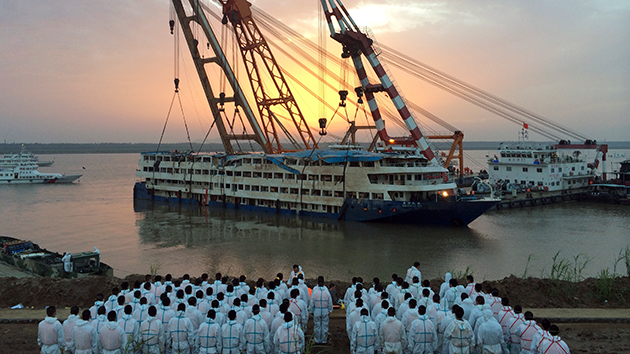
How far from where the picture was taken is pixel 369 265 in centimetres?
1898

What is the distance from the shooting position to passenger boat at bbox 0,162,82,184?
60.9 metres

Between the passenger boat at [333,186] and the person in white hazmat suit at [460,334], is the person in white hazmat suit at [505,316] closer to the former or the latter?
the person in white hazmat suit at [460,334]

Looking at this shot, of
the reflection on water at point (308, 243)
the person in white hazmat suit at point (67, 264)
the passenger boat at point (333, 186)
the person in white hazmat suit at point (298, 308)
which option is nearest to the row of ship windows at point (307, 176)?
the passenger boat at point (333, 186)

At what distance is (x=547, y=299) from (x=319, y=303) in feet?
19.9

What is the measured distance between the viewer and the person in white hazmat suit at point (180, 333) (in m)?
7.15

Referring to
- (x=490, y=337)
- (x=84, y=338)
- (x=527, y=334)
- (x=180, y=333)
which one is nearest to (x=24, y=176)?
(x=84, y=338)

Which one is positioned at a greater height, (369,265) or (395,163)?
(395,163)

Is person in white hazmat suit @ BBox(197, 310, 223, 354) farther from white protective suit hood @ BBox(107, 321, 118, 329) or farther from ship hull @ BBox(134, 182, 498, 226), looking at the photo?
ship hull @ BBox(134, 182, 498, 226)

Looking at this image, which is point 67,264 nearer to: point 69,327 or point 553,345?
point 69,327

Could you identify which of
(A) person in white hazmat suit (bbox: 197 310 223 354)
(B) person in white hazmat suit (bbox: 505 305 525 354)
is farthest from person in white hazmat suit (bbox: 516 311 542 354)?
(A) person in white hazmat suit (bbox: 197 310 223 354)

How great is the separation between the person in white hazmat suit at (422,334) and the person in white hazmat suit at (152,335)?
13.7 ft

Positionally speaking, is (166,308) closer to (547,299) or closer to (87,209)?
(547,299)

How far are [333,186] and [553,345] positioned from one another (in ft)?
80.3

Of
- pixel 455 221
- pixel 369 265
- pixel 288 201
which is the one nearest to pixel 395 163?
pixel 455 221
